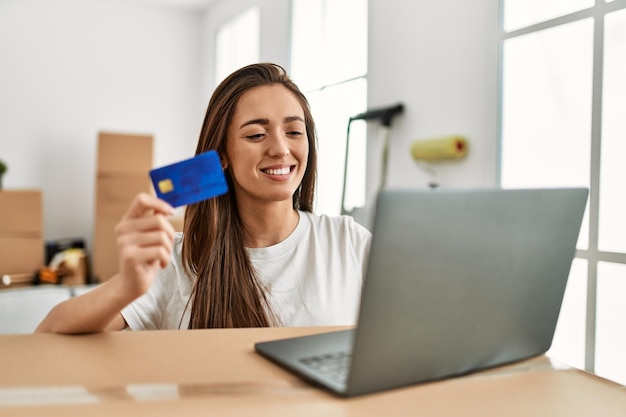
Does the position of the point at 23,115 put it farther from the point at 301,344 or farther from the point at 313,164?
the point at 301,344

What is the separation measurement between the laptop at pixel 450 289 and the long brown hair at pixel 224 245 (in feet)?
1.51

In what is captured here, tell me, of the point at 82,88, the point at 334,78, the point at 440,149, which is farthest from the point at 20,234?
the point at 440,149

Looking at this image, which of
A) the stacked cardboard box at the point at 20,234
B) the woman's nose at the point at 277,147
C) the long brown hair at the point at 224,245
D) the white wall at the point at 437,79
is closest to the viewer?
the long brown hair at the point at 224,245

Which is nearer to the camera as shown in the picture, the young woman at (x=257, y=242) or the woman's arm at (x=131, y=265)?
the woman's arm at (x=131, y=265)

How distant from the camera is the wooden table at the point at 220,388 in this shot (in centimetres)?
56

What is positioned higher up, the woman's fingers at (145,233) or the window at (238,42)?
the window at (238,42)

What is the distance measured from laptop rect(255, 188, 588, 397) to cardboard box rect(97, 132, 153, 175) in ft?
13.6

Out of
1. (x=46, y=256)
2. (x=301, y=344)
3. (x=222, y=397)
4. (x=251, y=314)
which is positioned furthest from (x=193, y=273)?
(x=46, y=256)

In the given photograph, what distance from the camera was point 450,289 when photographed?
624 millimetres

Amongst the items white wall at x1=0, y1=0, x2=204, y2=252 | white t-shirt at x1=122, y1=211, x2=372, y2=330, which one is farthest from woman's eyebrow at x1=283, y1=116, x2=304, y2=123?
white wall at x1=0, y1=0, x2=204, y2=252

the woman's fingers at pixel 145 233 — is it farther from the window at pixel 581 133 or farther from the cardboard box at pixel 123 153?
the cardboard box at pixel 123 153

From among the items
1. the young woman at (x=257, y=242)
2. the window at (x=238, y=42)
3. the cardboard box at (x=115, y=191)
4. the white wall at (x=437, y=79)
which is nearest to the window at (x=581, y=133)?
the white wall at (x=437, y=79)

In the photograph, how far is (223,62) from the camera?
17.0 ft

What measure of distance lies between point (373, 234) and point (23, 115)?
4.95 meters
